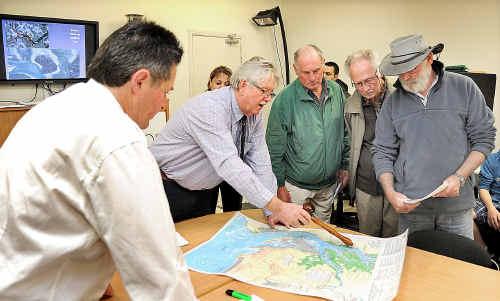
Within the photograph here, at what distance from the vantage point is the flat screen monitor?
10.4 ft

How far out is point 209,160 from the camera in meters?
1.89

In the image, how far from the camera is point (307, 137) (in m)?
2.46

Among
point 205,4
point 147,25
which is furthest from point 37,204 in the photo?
point 205,4

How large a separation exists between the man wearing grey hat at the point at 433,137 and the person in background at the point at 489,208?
3.05 feet

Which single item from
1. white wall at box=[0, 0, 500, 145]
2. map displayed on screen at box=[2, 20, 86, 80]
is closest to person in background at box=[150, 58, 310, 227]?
map displayed on screen at box=[2, 20, 86, 80]

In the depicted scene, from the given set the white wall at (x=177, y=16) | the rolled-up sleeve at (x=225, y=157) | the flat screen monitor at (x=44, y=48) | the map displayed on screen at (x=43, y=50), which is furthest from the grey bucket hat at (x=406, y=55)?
the map displayed on screen at (x=43, y=50)

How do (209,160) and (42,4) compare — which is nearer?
(209,160)

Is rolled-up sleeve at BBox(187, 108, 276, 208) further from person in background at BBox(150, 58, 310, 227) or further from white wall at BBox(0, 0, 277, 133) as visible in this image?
white wall at BBox(0, 0, 277, 133)

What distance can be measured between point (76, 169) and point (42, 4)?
322 cm

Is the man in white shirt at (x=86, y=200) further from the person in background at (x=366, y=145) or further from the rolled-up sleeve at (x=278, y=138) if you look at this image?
the rolled-up sleeve at (x=278, y=138)

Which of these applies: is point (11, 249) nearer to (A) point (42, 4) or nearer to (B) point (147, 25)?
(B) point (147, 25)

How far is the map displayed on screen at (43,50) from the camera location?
3193mm

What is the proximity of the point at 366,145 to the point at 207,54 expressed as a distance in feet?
9.29

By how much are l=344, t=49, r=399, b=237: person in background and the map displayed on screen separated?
235cm
